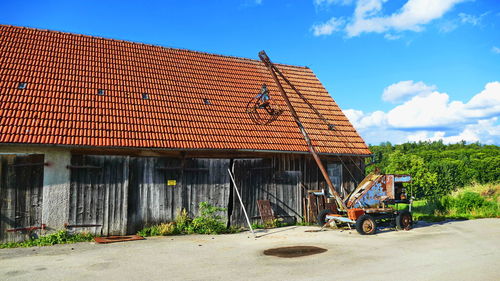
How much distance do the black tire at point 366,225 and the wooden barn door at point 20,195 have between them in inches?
365

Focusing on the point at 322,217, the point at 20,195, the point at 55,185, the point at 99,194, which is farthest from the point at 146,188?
the point at 322,217

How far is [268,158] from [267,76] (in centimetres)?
531

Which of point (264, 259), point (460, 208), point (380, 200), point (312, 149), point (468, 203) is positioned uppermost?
point (312, 149)

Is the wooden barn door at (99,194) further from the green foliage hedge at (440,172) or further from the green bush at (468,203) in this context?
the green foliage hedge at (440,172)

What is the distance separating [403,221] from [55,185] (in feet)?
35.7

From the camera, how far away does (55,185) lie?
432 inches

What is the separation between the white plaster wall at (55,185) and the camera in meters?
10.8

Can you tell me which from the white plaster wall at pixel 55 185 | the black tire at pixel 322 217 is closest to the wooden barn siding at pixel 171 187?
the white plaster wall at pixel 55 185

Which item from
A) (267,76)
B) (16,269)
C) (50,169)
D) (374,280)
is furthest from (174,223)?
(267,76)

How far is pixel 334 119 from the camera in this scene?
16578mm

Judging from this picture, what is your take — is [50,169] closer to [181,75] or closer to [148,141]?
[148,141]

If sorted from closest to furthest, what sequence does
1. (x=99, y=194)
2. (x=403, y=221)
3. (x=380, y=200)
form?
(x=99, y=194) → (x=403, y=221) → (x=380, y=200)

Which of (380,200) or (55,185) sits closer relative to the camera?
(55,185)

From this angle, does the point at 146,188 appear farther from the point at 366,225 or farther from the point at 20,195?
the point at 366,225
